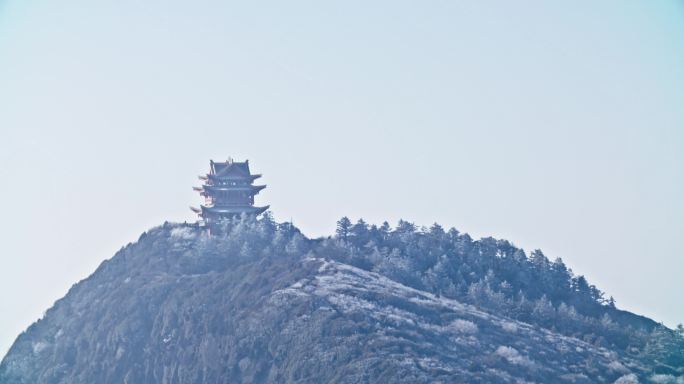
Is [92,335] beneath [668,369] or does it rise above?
beneath

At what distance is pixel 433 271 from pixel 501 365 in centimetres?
2926

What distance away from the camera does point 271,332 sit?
117 m

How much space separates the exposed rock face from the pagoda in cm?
516

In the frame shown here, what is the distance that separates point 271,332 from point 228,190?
36737mm

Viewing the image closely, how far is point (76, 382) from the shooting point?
123m

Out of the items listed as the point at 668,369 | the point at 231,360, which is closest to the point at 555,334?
the point at 668,369

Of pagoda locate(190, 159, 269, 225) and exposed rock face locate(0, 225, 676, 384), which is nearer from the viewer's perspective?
exposed rock face locate(0, 225, 676, 384)

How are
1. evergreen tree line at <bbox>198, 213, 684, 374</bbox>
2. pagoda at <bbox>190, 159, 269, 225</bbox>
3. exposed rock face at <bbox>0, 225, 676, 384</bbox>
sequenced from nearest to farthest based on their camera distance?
exposed rock face at <bbox>0, 225, 676, 384</bbox> → evergreen tree line at <bbox>198, 213, 684, 374</bbox> → pagoda at <bbox>190, 159, 269, 225</bbox>

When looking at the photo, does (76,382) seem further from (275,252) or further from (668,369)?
(668,369)

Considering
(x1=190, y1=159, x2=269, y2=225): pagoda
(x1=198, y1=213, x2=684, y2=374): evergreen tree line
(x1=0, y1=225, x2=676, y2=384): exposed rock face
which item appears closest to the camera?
(x1=0, y1=225, x2=676, y2=384): exposed rock face

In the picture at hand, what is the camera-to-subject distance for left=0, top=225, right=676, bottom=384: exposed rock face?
356 feet

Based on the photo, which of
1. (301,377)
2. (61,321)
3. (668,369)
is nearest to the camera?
(301,377)

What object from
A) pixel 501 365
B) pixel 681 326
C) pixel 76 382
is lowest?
pixel 76 382

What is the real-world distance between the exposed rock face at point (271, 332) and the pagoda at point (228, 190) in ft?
16.9
